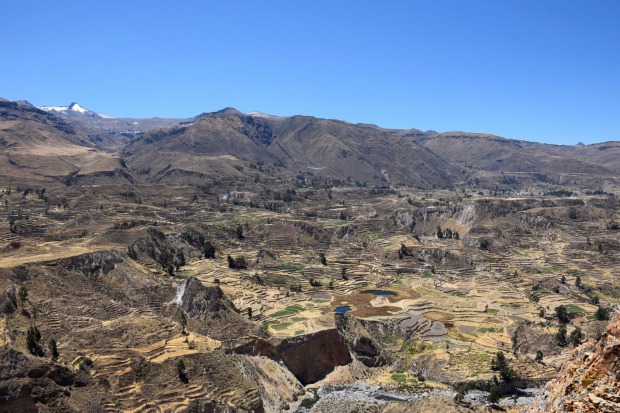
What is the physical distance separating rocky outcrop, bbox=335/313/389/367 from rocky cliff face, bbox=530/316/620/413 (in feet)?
206

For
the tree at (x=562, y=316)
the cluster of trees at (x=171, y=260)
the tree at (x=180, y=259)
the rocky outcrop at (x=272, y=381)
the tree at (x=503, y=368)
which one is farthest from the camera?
the tree at (x=180, y=259)

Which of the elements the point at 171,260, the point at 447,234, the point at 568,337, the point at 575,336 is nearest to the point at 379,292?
the point at 568,337

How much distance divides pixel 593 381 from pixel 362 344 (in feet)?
213

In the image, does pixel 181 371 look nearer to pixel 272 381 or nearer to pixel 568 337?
pixel 272 381

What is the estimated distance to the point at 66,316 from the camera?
62312 mm

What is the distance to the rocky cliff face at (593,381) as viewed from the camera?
495 inches

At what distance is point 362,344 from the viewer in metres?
76.0

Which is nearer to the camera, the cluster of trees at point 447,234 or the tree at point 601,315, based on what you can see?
the tree at point 601,315

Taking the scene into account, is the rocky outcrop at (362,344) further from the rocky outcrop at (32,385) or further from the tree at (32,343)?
the tree at (32,343)

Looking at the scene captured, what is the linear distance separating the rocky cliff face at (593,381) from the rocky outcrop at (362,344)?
6272 cm

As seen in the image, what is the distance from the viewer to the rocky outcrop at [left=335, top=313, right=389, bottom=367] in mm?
75188

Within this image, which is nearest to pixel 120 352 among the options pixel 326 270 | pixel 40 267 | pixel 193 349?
pixel 193 349

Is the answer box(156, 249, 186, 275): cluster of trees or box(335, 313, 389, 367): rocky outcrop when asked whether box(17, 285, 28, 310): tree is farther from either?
box(335, 313, 389, 367): rocky outcrop

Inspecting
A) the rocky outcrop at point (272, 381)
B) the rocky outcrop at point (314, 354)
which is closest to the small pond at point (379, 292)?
the rocky outcrop at point (314, 354)
